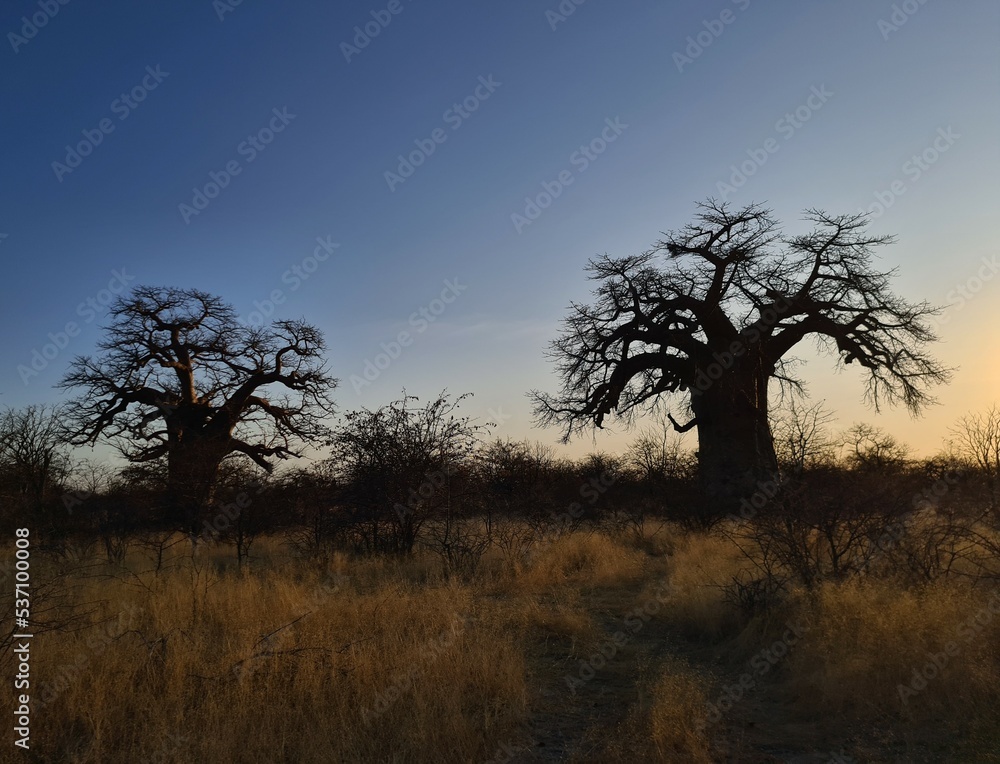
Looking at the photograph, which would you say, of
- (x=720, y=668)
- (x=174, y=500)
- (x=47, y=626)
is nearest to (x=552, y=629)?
(x=720, y=668)

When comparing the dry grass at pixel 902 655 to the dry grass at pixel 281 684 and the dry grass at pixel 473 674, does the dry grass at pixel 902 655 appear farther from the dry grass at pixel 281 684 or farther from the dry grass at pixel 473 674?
the dry grass at pixel 281 684

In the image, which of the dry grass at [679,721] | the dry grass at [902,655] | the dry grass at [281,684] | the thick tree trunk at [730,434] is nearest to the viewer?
the dry grass at [679,721]

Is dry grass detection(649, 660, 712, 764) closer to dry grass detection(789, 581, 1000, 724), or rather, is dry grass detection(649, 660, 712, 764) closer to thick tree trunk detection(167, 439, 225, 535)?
dry grass detection(789, 581, 1000, 724)

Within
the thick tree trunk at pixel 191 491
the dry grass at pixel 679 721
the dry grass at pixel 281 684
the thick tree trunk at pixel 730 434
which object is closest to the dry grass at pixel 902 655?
the dry grass at pixel 679 721

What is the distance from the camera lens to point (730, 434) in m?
14.3

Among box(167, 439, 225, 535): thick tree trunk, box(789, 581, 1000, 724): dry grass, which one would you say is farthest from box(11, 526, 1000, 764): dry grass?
box(167, 439, 225, 535): thick tree trunk

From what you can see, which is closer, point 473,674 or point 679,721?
point 679,721

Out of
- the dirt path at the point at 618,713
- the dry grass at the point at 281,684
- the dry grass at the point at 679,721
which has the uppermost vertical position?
the dry grass at the point at 281,684

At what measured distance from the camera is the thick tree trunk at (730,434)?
45.6ft

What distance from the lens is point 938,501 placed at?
21.5 ft

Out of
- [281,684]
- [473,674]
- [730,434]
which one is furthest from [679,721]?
[730,434]

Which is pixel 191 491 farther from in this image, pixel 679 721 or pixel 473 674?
pixel 679 721

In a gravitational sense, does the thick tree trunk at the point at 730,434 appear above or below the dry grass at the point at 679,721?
above

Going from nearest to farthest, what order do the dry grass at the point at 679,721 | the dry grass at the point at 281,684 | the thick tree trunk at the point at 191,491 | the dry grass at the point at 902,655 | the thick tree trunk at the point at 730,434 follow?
the dry grass at the point at 679,721, the dry grass at the point at 281,684, the dry grass at the point at 902,655, the thick tree trunk at the point at 191,491, the thick tree trunk at the point at 730,434
